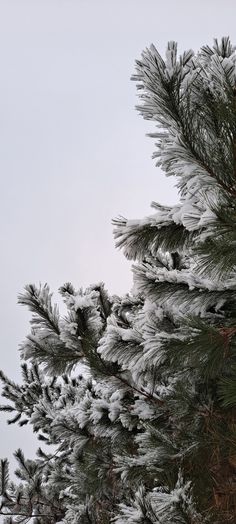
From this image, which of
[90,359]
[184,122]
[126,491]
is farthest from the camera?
[126,491]

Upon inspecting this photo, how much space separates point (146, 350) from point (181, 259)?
178cm

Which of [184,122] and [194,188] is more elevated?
[184,122]

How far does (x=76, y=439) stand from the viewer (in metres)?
3.95

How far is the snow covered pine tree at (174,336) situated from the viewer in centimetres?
232

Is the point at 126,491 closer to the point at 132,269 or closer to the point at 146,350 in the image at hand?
the point at 146,350

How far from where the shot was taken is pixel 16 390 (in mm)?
6324

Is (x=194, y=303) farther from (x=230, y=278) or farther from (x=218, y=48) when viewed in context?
(x=218, y=48)

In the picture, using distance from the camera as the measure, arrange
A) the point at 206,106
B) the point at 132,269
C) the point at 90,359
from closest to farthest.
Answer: the point at 206,106 → the point at 132,269 → the point at 90,359

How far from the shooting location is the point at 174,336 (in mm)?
2621

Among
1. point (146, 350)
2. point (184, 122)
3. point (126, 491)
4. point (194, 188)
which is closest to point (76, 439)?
point (126, 491)

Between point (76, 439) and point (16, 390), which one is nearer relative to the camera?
point (76, 439)

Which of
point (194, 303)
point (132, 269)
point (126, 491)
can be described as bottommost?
point (126, 491)

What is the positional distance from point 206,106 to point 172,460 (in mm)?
2317

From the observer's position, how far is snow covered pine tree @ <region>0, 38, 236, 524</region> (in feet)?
7.61
